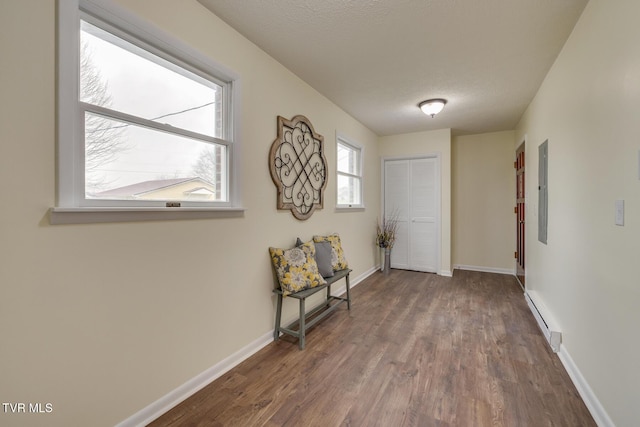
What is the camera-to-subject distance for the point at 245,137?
214cm

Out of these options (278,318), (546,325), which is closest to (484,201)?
(546,325)

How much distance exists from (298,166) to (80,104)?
69.3 inches

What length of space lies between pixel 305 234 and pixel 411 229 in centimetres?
275

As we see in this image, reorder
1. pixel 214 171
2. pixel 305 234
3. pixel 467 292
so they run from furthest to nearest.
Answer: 1. pixel 467 292
2. pixel 305 234
3. pixel 214 171

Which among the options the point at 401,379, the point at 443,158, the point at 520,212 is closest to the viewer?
the point at 401,379

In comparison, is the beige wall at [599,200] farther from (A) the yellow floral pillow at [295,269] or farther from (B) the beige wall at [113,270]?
(B) the beige wall at [113,270]

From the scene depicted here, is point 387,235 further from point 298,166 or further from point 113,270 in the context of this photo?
point 113,270

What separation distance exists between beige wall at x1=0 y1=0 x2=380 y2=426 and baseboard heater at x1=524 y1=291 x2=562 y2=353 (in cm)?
233

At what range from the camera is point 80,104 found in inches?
50.1

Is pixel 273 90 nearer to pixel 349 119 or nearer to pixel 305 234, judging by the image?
pixel 305 234

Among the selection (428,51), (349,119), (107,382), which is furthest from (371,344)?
(349,119)

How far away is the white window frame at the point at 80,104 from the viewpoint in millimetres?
1192

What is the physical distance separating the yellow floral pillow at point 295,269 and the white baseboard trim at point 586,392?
190 cm

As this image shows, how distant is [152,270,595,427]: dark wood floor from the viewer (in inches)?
61.6
